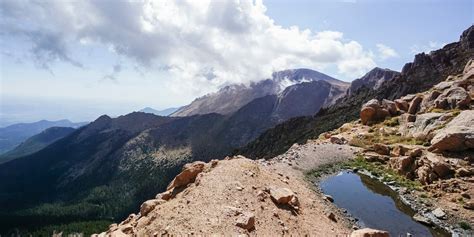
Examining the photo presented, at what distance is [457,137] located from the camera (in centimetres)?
3772

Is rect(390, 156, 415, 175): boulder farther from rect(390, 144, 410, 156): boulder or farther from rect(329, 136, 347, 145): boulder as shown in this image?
rect(329, 136, 347, 145): boulder

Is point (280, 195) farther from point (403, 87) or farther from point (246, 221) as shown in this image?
point (403, 87)

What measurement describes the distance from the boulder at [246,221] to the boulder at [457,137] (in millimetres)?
27743

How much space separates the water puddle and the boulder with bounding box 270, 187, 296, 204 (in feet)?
20.4

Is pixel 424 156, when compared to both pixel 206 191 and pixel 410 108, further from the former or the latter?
pixel 410 108

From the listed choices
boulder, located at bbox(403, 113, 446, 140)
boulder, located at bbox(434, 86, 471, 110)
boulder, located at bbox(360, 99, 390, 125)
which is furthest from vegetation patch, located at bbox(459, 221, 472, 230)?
boulder, located at bbox(360, 99, 390, 125)

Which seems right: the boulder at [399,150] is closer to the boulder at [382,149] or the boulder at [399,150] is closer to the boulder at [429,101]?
the boulder at [382,149]

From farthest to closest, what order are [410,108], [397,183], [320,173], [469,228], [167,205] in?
[410,108] < [320,173] < [397,183] < [469,228] < [167,205]

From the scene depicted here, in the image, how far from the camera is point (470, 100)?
54.0 m

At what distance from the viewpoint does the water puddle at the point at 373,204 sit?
26.8 meters

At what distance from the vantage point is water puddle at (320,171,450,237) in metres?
26.8

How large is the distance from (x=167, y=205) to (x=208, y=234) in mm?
6151

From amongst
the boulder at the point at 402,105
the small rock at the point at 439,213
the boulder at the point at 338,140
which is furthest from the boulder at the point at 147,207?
the boulder at the point at 402,105

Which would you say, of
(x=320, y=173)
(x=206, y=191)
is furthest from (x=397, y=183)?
(x=206, y=191)
